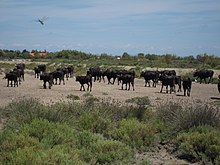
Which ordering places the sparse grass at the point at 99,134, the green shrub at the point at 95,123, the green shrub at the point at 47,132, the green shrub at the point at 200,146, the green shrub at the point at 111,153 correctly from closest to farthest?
the sparse grass at the point at 99,134 → the green shrub at the point at 111,153 → the green shrub at the point at 47,132 → the green shrub at the point at 200,146 → the green shrub at the point at 95,123

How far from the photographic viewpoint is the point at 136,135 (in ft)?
44.3

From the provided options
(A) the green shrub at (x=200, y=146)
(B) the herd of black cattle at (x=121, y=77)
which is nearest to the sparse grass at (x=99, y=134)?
(A) the green shrub at (x=200, y=146)

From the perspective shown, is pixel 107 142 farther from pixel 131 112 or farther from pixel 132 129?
pixel 131 112

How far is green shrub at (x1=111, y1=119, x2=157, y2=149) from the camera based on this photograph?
43.4ft

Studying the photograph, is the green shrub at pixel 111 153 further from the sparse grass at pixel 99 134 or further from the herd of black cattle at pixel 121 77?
the herd of black cattle at pixel 121 77

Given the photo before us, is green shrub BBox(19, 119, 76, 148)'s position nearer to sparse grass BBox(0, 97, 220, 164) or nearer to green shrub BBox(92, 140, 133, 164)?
sparse grass BBox(0, 97, 220, 164)

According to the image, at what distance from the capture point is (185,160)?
12344 mm

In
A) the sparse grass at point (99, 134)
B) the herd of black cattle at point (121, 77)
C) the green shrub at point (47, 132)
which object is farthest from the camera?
the herd of black cattle at point (121, 77)

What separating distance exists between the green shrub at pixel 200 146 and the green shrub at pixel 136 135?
1.00 metres

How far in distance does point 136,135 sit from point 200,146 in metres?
2.18

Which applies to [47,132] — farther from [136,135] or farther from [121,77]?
[121,77]

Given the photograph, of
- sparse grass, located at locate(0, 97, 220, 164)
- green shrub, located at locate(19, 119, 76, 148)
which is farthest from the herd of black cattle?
green shrub, located at locate(19, 119, 76, 148)

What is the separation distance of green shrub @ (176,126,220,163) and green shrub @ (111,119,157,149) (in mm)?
1001

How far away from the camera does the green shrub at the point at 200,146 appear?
12016mm
